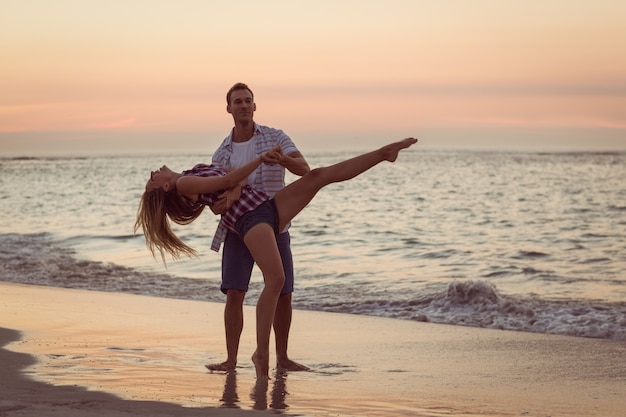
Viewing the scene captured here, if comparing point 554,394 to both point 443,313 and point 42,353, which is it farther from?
point 443,313

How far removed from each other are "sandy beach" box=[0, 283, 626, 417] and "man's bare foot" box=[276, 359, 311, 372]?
4.1 inches

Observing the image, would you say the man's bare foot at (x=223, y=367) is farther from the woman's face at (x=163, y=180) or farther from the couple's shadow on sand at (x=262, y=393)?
the woman's face at (x=163, y=180)

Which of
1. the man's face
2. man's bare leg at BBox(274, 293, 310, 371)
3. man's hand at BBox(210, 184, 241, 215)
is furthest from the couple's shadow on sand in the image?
the man's face

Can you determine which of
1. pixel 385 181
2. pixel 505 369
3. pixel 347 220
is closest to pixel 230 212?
pixel 505 369

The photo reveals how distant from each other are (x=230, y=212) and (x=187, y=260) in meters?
8.55

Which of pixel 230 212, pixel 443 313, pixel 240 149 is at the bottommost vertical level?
pixel 443 313

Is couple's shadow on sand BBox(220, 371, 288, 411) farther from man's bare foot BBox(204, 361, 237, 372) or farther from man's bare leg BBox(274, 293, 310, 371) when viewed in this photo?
man's bare leg BBox(274, 293, 310, 371)

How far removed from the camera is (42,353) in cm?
658

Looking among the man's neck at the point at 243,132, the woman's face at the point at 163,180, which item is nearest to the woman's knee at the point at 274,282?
the woman's face at the point at 163,180

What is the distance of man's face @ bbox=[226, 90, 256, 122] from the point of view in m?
6.16

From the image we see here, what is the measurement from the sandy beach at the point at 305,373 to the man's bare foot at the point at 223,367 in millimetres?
75

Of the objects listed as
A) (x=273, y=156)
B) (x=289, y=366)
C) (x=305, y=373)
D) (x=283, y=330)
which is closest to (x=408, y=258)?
(x=283, y=330)

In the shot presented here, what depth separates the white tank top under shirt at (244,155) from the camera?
6.21m

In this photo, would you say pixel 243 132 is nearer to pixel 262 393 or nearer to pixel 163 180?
pixel 163 180
